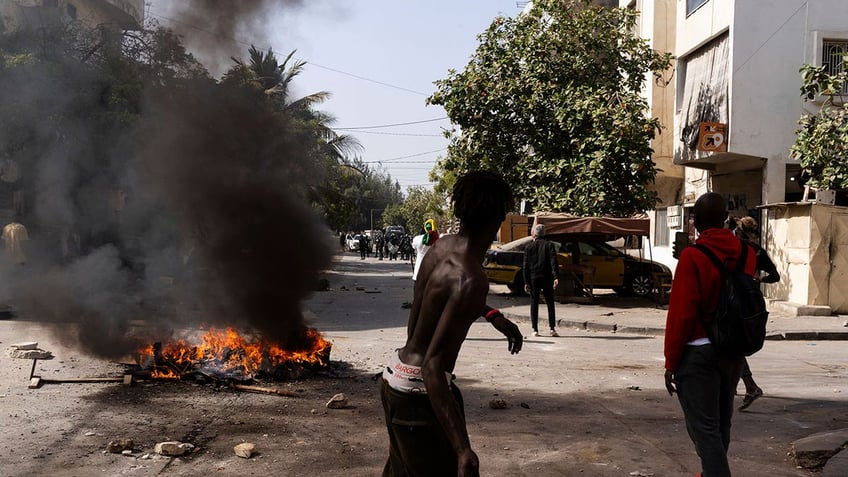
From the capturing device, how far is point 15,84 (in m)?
11.8

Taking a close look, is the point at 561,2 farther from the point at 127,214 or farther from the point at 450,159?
the point at 127,214

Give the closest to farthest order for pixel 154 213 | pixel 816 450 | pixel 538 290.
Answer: pixel 816 450, pixel 154 213, pixel 538 290

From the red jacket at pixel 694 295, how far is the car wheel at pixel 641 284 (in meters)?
14.5

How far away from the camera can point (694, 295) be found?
3646 millimetres

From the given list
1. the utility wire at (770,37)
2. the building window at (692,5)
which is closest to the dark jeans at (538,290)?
the utility wire at (770,37)

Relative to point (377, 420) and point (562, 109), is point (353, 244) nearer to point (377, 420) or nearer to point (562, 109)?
point (562, 109)

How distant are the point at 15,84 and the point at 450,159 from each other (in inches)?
437

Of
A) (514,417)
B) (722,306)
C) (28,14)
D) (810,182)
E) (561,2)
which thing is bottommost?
(514,417)

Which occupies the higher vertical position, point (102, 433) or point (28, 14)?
point (28, 14)

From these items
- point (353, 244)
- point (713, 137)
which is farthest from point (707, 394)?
point (353, 244)

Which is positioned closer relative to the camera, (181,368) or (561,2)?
(181,368)

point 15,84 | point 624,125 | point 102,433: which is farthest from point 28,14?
point 624,125

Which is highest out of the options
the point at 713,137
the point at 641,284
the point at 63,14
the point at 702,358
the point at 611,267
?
the point at 63,14

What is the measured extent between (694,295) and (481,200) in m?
1.48
